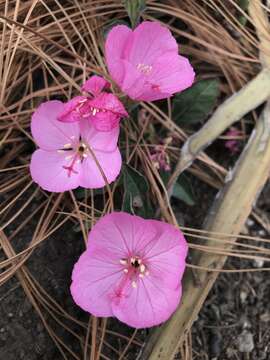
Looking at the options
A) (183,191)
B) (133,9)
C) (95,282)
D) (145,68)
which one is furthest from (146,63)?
(95,282)

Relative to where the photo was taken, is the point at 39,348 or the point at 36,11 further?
the point at 36,11

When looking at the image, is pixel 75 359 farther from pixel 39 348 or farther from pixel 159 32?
pixel 159 32

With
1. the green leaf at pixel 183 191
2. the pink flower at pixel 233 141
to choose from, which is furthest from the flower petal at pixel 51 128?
the pink flower at pixel 233 141

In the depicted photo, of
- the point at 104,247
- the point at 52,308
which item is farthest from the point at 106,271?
the point at 52,308

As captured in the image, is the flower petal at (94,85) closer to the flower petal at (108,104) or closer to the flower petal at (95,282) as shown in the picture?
the flower petal at (108,104)

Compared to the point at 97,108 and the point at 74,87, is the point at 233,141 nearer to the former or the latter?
the point at 74,87

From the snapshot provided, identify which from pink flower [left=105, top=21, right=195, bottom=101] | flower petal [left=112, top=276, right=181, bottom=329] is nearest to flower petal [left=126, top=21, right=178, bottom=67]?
pink flower [left=105, top=21, right=195, bottom=101]

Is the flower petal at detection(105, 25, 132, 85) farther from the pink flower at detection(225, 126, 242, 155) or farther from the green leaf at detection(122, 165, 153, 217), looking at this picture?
the pink flower at detection(225, 126, 242, 155)
